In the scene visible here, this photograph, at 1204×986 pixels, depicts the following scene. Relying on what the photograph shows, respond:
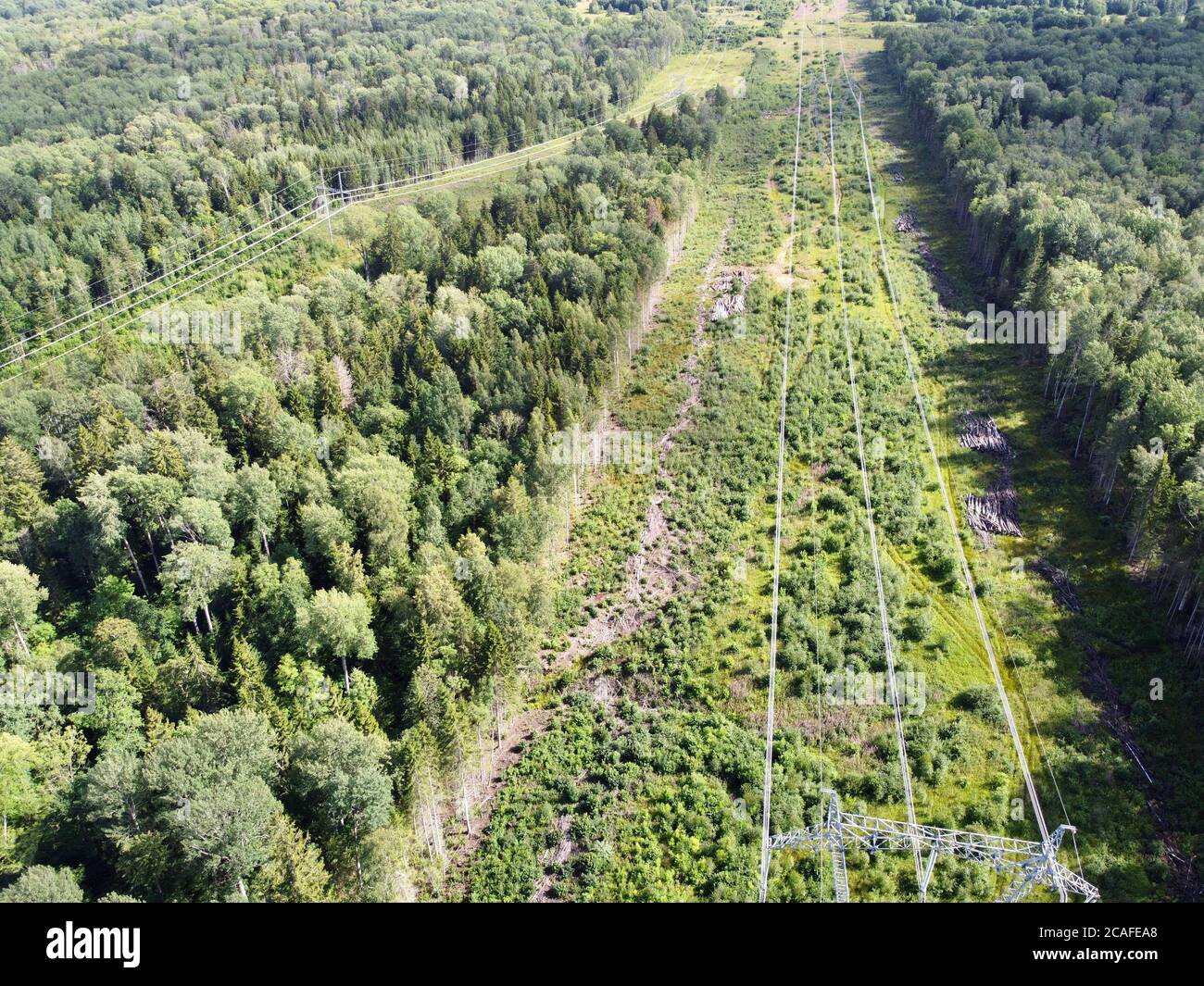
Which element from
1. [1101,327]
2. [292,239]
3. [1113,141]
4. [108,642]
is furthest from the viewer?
[1113,141]

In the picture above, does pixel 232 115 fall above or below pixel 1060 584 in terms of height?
above

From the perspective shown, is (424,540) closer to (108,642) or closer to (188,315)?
(108,642)

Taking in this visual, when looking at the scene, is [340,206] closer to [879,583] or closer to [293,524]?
[293,524]

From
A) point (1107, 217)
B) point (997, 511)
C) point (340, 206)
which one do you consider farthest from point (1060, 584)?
point (340, 206)

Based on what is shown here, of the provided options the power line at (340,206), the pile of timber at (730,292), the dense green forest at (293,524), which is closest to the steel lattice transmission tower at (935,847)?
the dense green forest at (293,524)

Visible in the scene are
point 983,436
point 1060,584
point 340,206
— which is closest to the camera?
point 1060,584

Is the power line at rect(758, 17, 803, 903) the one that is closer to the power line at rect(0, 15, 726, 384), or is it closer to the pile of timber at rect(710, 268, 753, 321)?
the pile of timber at rect(710, 268, 753, 321)

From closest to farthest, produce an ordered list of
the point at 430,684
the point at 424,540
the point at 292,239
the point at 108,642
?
1. the point at 430,684
2. the point at 108,642
3. the point at 424,540
4. the point at 292,239

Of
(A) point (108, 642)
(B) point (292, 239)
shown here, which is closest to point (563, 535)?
(A) point (108, 642)
